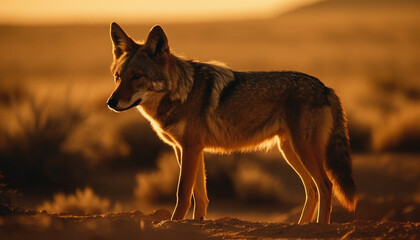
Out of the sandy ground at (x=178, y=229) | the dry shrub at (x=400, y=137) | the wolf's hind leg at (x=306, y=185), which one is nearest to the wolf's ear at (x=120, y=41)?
the sandy ground at (x=178, y=229)

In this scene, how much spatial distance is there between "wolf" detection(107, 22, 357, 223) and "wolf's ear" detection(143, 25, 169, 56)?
A: 12 mm

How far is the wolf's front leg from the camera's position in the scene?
283 inches

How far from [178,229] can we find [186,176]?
51.5 inches

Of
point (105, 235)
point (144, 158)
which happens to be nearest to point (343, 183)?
point (105, 235)

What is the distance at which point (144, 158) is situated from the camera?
47.5ft

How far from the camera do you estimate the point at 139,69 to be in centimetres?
704

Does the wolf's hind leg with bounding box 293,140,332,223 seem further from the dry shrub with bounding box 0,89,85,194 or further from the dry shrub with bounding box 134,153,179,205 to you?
the dry shrub with bounding box 0,89,85,194

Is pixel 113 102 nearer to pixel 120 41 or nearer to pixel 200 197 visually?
pixel 120 41

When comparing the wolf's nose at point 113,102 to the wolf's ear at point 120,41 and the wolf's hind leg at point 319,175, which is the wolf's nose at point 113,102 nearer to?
the wolf's ear at point 120,41

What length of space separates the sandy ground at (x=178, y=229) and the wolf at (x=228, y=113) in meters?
0.97

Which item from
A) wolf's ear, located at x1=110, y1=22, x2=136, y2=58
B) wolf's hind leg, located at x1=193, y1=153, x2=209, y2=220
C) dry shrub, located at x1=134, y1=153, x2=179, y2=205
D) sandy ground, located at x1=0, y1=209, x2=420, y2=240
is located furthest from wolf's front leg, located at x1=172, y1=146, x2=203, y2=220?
dry shrub, located at x1=134, y1=153, x2=179, y2=205

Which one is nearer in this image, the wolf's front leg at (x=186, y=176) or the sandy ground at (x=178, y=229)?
the sandy ground at (x=178, y=229)

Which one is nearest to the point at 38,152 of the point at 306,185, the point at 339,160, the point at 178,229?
the point at 306,185

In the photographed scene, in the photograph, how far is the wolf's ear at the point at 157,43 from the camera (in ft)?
23.5
